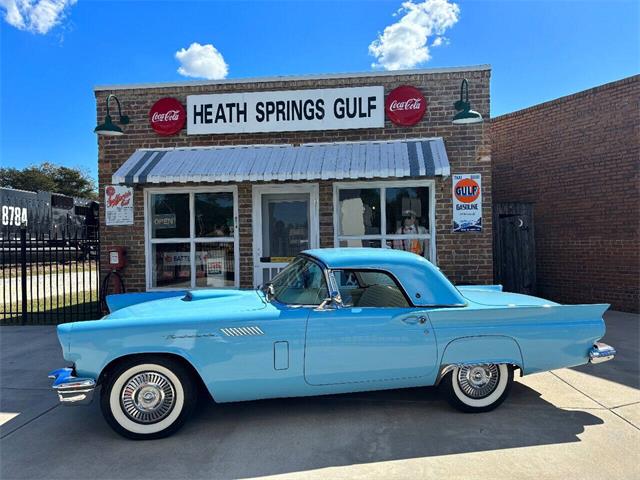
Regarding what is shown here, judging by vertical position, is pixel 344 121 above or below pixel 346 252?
above

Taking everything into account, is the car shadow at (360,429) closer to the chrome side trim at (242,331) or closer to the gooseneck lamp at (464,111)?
the chrome side trim at (242,331)

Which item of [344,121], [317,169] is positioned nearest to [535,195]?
[344,121]

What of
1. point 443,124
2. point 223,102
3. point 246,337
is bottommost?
point 246,337

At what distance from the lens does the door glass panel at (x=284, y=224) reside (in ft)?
25.3

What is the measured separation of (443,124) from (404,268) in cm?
426

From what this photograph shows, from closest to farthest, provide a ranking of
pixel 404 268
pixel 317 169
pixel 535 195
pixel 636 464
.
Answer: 1. pixel 636 464
2. pixel 404 268
3. pixel 317 169
4. pixel 535 195

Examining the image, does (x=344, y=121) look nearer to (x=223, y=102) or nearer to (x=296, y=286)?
(x=223, y=102)

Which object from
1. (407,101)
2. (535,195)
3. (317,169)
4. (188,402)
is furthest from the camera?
(535,195)

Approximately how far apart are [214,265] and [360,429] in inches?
190

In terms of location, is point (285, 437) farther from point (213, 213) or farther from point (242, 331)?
point (213, 213)

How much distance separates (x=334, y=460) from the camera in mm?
3092

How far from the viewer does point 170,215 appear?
7777 millimetres

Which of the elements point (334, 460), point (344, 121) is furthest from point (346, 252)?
point (344, 121)

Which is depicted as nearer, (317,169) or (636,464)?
(636,464)
